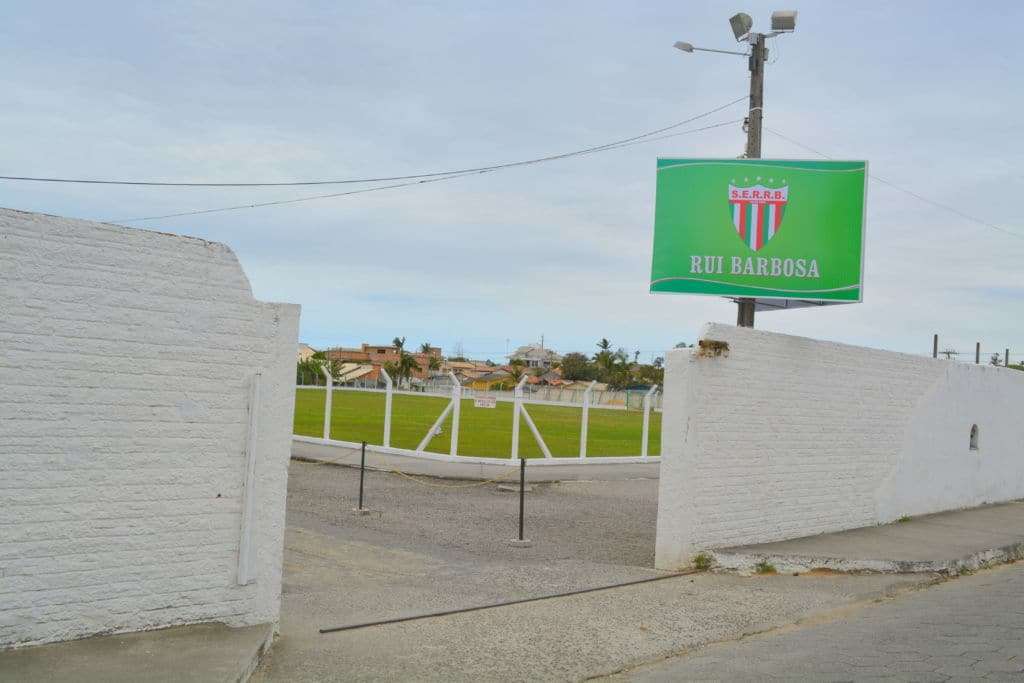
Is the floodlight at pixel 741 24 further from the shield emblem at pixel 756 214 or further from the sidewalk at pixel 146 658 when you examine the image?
the sidewalk at pixel 146 658

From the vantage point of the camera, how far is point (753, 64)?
14.0 metres

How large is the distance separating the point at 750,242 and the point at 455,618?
7.33m

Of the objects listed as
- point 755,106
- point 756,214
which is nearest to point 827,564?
point 756,214

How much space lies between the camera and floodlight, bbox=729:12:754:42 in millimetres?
13711

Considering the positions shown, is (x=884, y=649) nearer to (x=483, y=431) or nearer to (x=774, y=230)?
(x=774, y=230)

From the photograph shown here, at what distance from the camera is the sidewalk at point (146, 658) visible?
5621 mm

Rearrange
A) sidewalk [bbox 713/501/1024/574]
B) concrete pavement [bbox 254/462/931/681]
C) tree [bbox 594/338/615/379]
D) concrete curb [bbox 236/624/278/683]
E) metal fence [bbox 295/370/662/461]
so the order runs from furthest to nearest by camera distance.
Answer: tree [bbox 594/338/615/379] → metal fence [bbox 295/370/662/461] → sidewalk [bbox 713/501/1024/574] → concrete pavement [bbox 254/462/931/681] → concrete curb [bbox 236/624/278/683]

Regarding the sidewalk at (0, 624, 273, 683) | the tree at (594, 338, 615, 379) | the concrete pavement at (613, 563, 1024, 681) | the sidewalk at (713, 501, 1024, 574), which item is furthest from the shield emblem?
the tree at (594, 338, 615, 379)

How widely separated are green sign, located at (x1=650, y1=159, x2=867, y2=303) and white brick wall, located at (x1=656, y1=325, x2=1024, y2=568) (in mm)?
1124

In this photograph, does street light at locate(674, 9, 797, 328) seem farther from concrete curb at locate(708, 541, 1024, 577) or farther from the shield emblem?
concrete curb at locate(708, 541, 1024, 577)

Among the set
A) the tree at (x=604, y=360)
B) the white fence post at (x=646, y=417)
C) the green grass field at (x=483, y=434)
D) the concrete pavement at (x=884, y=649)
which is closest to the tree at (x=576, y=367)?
the tree at (x=604, y=360)

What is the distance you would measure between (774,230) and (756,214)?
0.33 metres

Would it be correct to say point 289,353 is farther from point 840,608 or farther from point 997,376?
point 997,376

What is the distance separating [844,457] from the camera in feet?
42.6
